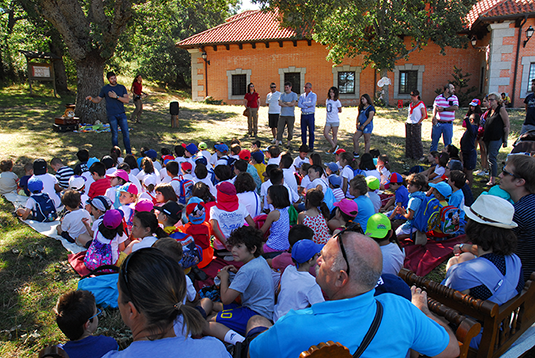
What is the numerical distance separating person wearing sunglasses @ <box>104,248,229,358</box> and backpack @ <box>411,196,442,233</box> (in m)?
3.99

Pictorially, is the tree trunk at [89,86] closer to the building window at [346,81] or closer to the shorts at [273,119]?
the shorts at [273,119]

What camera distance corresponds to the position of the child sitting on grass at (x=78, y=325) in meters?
2.44

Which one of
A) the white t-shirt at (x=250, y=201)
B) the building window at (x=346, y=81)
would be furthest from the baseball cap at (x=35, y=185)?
the building window at (x=346, y=81)

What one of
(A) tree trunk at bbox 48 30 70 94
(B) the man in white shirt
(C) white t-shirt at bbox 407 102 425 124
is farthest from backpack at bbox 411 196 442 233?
(A) tree trunk at bbox 48 30 70 94

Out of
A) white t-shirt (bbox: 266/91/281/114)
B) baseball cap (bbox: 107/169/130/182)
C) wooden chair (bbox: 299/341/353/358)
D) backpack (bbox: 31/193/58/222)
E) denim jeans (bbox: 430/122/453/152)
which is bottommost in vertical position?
backpack (bbox: 31/193/58/222)

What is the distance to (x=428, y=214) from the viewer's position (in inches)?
191

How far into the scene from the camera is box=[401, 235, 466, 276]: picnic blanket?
4.46 meters

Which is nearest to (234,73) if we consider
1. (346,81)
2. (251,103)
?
(346,81)

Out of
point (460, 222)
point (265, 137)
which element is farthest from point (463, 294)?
point (265, 137)

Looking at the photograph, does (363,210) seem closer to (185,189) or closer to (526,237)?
(526,237)

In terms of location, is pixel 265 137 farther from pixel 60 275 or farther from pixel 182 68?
pixel 182 68

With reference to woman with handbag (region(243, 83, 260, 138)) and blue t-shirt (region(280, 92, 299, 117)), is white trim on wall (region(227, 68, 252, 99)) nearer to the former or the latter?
woman with handbag (region(243, 83, 260, 138))

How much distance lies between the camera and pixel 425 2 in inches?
661

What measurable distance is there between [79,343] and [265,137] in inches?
409
